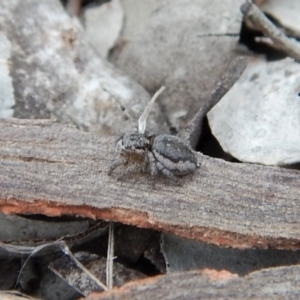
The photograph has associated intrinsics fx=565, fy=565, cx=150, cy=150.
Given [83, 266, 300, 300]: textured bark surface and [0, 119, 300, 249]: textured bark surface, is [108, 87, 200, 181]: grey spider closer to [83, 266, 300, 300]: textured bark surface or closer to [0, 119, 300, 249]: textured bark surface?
[0, 119, 300, 249]: textured bark surface

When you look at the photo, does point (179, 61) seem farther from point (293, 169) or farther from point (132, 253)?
point (132, 253)

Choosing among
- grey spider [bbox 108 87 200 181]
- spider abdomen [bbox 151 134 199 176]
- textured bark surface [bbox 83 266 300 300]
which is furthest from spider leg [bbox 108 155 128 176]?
textured bark surface [bbox 83 266 300 300]

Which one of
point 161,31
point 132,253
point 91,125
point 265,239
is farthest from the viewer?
point 161,31

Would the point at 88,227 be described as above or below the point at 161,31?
below

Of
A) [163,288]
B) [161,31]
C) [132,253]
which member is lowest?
[132,253]

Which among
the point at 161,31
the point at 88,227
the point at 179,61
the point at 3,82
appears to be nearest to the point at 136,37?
the point at 161,31

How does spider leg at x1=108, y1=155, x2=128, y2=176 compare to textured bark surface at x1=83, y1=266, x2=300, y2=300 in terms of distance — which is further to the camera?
spider leg at x1=108, y1=155, x2=128, y2=176

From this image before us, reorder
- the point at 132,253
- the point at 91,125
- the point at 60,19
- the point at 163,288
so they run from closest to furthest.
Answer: the point at 163,288
the point at 132,253
the point at 91,125
the point at 60,19
